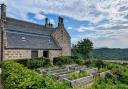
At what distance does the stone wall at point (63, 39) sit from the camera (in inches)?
1160

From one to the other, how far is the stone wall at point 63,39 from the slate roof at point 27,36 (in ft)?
3.90

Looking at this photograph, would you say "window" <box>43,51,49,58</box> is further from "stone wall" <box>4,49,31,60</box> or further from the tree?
the tree

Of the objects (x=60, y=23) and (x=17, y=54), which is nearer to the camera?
(x=17, y=54)

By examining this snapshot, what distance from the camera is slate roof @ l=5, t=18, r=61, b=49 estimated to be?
69.1 ft

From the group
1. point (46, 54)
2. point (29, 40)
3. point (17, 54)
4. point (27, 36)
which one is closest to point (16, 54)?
point (17, 54)

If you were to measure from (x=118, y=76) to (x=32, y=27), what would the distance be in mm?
17008

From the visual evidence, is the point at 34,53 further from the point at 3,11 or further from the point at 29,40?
the point at 3,11

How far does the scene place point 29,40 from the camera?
2323 cm

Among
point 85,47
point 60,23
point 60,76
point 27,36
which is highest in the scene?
point 60,23

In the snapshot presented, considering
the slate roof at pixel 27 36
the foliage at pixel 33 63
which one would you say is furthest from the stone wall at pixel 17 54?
the foliage at pixel 33 63

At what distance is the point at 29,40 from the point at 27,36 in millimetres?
807

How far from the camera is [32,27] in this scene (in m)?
26.5

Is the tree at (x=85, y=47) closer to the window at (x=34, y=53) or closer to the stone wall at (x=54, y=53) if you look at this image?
the stone wall at (x=54, y=53)

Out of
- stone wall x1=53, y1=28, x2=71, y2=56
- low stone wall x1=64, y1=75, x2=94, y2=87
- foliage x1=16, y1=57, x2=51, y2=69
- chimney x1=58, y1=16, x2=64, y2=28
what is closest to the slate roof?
stone wall x1=53, y1=28, x2=71, y2=56
